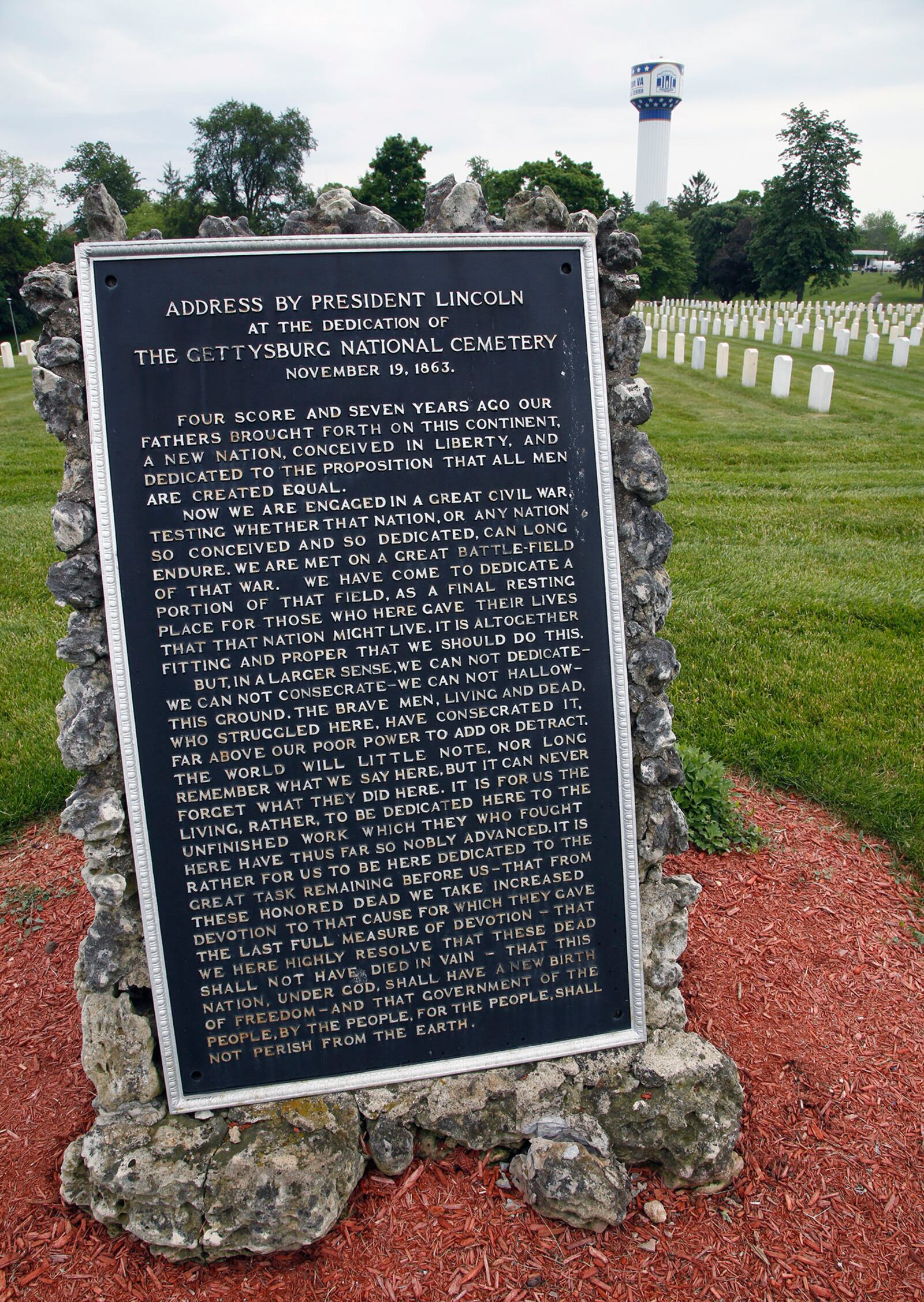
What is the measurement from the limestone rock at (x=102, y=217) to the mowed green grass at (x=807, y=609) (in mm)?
4124

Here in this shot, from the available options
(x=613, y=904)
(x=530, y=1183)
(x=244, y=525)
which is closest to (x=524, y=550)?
(x=244, y=525)

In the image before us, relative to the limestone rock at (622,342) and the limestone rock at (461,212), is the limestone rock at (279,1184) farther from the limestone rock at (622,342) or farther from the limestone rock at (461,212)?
the limestone rock at (461,212)

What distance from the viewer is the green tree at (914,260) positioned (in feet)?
180

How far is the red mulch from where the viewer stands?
2.70 metres

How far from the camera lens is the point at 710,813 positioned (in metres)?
4.60

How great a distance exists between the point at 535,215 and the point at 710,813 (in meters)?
3.13

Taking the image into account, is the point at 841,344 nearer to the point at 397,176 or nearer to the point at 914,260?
the point at 397,176

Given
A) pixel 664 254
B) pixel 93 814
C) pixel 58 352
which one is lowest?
pixel 93 814

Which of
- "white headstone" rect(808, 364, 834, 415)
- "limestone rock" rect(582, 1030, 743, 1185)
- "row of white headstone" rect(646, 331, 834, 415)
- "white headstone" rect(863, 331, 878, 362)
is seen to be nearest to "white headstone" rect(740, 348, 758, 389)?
"row of white headstone" rect(646, 331, 834, 415)

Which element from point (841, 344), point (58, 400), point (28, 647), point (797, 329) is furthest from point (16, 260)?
point (58, 400)

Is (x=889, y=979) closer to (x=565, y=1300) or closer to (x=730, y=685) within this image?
(x=565, y=1300)

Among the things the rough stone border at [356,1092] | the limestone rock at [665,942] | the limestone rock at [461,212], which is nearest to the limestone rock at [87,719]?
the rough stone border at [356,1092]

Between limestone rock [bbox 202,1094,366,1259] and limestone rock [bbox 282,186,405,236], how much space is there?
10.0ft

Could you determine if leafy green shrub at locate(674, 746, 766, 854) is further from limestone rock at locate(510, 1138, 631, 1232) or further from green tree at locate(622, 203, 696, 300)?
green tree at locate(622, 203, 696, 300)
